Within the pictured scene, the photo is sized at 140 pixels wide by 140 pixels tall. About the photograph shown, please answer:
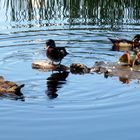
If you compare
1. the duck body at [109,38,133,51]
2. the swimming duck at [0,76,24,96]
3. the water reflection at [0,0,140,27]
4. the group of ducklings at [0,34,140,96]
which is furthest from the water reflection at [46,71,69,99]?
the water reflection at [0,0,140,27]

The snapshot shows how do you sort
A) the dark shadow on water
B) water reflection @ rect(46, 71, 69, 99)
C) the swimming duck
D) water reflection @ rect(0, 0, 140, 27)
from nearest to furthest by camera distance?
the dark shadow on water, the swimming duck, water reflection @ rect(46, 71, 69, 99), water reflection @ rect(0, 0, 140, 27)

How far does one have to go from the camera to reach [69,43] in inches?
737

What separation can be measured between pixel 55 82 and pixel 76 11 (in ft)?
31.8

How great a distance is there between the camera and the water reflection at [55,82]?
1278 centimetres

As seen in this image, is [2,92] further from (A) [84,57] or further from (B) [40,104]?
(A) [84,57]

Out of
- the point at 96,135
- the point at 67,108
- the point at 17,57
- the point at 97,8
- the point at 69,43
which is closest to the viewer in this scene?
the point at 96,135

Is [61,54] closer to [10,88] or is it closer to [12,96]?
[10,88]

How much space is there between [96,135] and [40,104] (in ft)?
7.48

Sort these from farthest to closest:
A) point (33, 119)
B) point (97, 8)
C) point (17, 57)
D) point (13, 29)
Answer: point (97, 8)
point (13, 29)
point (17, 57)
point (33, 119)

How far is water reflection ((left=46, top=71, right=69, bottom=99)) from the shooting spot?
41.9ft

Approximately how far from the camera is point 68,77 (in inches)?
573

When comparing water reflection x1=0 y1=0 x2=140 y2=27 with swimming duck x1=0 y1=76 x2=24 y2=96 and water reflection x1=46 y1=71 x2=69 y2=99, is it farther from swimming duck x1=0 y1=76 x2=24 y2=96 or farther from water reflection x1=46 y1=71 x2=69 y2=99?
swimming duck x1=0 y1=76 x2=24 y2=96

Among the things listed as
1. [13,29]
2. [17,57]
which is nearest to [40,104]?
[17,57]

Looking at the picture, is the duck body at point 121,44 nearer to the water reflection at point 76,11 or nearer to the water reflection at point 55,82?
the water reflection at point 76,11
